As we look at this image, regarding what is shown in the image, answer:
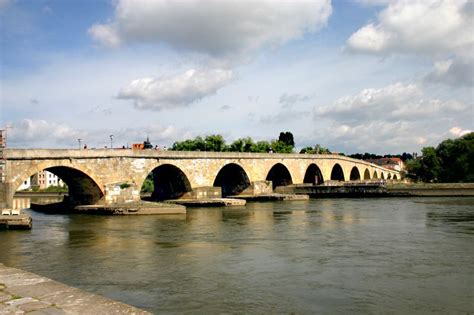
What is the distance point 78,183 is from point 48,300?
91.1 ft

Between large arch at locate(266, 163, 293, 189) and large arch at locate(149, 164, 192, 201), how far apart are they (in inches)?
623

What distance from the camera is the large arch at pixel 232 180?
46.5m

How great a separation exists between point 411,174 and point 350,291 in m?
62.9

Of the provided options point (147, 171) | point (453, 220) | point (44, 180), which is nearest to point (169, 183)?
point (147, 171)

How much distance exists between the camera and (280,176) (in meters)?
55.0

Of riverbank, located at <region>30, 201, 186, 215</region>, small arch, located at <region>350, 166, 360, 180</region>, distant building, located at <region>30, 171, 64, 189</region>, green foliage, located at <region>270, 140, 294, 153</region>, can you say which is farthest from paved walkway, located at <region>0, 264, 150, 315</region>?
distant building, located at <region>30, 171, 64, 189</region>

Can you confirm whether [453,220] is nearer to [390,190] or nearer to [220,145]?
[390,190]

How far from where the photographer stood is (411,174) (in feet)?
225

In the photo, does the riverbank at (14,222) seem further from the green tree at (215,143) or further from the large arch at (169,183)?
the green tree at (215,143)

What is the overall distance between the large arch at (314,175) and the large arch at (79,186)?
3425 centimetres

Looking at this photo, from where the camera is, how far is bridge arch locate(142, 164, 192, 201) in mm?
38875

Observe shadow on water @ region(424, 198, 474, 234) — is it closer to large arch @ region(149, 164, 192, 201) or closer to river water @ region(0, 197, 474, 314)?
river water @ region(0, 197, 474, 314)

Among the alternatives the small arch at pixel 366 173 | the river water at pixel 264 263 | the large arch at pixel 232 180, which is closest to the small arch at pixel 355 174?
the small arch at pixel 366 173

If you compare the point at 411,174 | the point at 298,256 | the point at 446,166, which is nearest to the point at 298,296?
the point at 298,256
